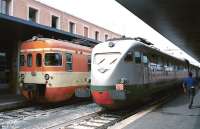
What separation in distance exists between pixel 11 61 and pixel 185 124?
13779 millimetres

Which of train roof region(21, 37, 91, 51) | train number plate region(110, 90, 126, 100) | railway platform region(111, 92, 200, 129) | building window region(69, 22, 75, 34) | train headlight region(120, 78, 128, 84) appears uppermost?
building window region(69, 22, 75, 34)

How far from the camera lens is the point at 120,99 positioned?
1358cm

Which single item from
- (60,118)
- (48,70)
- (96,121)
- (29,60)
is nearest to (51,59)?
(48,70)

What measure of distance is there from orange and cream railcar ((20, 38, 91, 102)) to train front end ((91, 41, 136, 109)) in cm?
218

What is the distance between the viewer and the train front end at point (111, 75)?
13664 millimetres

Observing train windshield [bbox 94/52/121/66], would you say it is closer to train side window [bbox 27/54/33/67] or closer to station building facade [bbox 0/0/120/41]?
train side window [bbox 27/54/33/67]

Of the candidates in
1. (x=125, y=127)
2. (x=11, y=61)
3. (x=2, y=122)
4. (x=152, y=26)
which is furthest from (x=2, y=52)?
(x=125, y=127)

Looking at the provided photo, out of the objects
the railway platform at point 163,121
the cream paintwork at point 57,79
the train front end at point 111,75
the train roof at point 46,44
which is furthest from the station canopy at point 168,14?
the railway platform at point 163,121

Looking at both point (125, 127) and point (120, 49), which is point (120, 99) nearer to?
point (120, 49)

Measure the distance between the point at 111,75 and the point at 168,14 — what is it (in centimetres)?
779

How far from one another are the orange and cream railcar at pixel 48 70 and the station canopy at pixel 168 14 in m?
3.49

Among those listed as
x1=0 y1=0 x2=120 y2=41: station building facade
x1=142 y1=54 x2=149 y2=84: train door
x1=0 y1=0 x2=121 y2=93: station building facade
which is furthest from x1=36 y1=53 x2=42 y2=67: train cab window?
x1=0 y1=0 x2=120 y2=41: station building facade

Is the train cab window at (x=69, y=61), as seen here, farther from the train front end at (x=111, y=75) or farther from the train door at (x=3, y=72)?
the train door at (x=3, y=72)

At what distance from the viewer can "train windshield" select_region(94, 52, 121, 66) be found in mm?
14066
